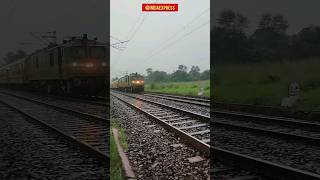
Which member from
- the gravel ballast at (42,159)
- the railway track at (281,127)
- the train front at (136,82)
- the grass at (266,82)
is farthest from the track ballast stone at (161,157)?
the train front at (136,82)

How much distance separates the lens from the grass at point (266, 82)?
66.2 feet

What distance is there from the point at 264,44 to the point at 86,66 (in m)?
19.9

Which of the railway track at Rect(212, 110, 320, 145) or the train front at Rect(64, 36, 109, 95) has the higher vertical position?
the train front at Rect(64, 36, 109, 95)

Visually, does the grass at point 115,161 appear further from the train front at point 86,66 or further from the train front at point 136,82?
the train front at point 136,82

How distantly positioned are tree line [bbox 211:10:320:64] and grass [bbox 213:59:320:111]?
3.97 ft

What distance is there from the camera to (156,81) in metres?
60.1

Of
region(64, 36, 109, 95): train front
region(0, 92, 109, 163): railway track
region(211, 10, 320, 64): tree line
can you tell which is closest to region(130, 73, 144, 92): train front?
region(211, 10, 320, 64): tree line

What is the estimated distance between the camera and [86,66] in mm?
22906

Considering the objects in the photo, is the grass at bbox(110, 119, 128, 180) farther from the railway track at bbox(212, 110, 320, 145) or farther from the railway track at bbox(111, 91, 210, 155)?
the railway track at bbox(212, 110, 320, 145)

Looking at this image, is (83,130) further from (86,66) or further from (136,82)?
(136,82)

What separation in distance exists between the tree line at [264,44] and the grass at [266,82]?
3.97 feet

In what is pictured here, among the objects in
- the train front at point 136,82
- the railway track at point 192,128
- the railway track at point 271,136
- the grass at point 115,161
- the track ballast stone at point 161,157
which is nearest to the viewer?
the railway track at point 271,136

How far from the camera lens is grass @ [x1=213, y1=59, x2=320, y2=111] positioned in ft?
66.2

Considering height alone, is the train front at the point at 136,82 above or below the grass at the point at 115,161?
above
